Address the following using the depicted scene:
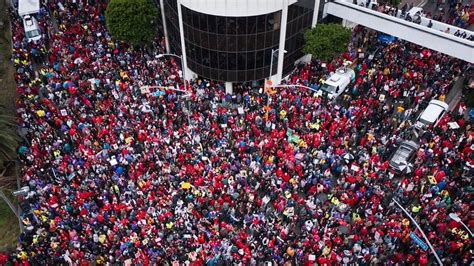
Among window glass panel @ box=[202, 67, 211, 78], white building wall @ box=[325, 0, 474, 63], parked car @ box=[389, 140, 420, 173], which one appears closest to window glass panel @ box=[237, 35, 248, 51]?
window glass panel @ box=[202, 67, 211, 78]

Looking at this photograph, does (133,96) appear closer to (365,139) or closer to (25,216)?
(25,216)

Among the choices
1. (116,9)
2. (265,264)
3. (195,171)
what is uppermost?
(116,9)

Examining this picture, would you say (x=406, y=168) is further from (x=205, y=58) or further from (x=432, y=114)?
(x=205, y=58)

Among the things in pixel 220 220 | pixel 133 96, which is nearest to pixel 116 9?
pixel 133 96

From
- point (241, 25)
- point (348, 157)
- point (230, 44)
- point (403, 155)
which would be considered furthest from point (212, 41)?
point (403, 155)

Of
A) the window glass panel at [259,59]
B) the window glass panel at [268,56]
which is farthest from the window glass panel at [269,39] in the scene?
the window glass panel at [259,59]

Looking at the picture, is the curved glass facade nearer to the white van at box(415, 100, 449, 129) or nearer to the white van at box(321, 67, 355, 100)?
the white van at box(321, 67, 355, 100)
